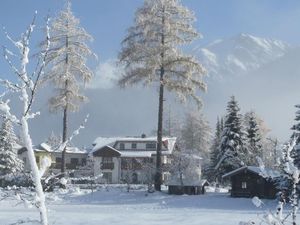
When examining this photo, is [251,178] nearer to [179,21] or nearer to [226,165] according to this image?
[226,165]

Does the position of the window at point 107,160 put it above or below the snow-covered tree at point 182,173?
above

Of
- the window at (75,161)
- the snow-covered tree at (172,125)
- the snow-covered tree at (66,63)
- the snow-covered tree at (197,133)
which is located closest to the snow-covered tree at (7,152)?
the snow-covered tree at (66,63)

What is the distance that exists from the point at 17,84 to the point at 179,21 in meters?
30.8

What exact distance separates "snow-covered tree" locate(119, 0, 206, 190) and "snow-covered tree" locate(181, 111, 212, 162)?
50.5 m

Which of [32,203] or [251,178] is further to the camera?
[251,178]

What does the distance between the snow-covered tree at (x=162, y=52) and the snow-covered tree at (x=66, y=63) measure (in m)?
5.69

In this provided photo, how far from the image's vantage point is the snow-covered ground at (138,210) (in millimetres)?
18188

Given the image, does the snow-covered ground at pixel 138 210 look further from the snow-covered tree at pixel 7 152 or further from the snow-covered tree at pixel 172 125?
the snow-covered tree at pixel 172 125

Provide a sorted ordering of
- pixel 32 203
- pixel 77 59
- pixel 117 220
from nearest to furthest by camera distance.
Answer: pixel 32 203 < pixel 117 220 < pixel 77 59

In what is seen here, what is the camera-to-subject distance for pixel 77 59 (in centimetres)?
4047

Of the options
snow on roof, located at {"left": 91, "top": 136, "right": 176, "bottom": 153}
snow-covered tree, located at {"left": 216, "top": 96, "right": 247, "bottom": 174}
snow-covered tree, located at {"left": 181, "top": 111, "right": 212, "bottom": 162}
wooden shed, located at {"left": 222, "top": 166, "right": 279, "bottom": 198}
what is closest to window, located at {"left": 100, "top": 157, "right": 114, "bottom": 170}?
snow on roof, located at {"left": 91, "top": 136, "right": 176, "bottom": 153}

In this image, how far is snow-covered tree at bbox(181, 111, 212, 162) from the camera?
283ft

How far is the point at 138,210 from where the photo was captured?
25.0 m

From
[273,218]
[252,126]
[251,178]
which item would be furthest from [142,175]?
[273,218]
